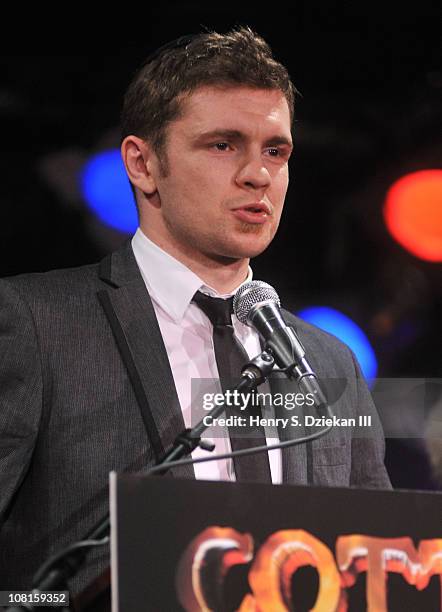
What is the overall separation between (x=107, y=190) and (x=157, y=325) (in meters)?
0.87

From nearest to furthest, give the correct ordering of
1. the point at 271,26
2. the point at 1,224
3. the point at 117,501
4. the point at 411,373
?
the point at 117,501
the point at 1,224
the point at 271,26
the point at 411,373

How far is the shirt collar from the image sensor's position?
1.79 metres

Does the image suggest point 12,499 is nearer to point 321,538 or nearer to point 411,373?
point 321,538

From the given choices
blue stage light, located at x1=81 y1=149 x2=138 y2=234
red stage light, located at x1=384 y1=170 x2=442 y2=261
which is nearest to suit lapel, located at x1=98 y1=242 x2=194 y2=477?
blue stage light, located at x1=81 y1=149 x2=138 y2=234

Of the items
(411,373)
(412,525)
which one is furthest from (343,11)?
(412,525)

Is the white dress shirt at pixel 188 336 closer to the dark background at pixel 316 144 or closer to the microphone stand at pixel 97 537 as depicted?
the microphone stand at pixel 97 537

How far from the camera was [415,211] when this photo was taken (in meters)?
2.90

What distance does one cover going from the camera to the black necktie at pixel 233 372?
156 cm

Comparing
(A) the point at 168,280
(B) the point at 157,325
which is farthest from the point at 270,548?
(A) the point at 168,280

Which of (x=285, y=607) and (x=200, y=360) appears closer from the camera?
(x=285, y=607)

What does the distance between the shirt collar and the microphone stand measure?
21.0 inches

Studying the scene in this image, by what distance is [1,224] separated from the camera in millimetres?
2365

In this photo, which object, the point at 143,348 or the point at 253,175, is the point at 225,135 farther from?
the point at 143,348

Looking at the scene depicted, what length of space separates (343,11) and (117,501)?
2.01 m
